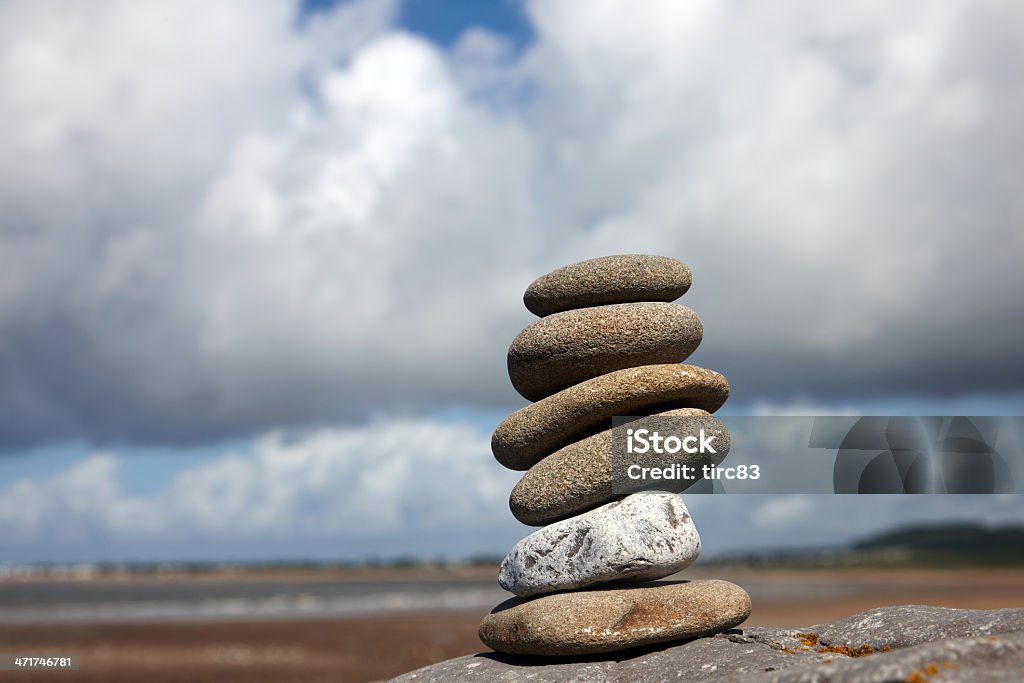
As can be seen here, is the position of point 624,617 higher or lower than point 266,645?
higher

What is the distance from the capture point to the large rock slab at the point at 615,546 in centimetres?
1105

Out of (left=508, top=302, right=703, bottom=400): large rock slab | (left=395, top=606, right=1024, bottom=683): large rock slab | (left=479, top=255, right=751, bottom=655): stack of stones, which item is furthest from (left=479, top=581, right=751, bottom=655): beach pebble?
(left=508, top=302, right=703, bottom=400): large rock slab

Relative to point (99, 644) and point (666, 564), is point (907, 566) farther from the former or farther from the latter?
point (666, 564)

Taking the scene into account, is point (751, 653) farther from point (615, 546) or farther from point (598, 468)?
point (598, 468)

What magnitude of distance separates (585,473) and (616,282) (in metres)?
2.62

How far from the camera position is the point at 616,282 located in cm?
1227

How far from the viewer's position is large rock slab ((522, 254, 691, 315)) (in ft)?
40.3

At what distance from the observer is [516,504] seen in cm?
1230

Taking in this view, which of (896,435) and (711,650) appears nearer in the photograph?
(711,650)

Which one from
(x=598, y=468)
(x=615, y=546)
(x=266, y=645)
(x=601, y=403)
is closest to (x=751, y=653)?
(x=615, y=546)

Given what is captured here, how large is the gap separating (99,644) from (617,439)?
1089 inches

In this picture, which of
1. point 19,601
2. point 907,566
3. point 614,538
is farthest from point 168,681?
point 907,566

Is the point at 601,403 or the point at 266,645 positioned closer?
the point at 601,403

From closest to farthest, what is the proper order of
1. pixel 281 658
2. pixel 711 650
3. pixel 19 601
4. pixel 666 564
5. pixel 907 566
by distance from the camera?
pixel 711 650
pixel 666 564
pixel 281 658
pixel 19 601
pixel 907 566
